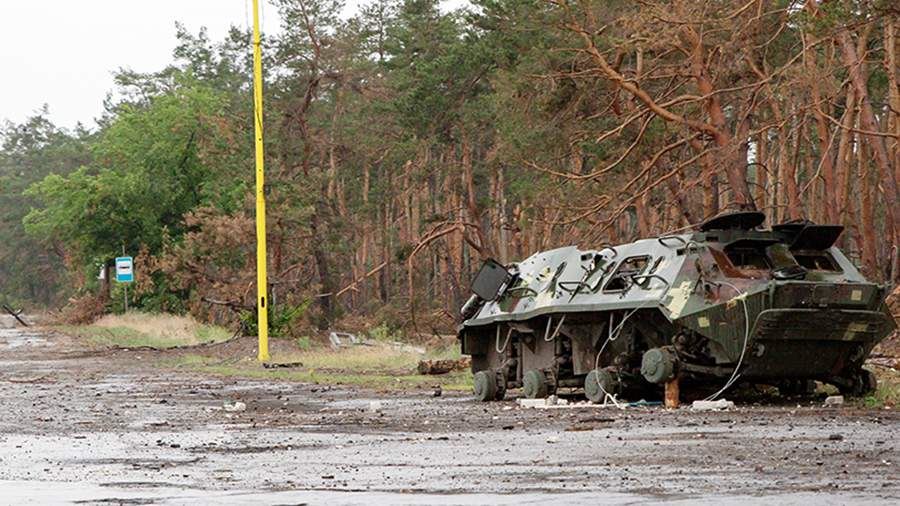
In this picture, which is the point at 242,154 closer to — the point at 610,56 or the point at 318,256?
the point at 318,256

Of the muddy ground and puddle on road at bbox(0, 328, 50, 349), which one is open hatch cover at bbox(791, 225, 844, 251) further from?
puddle on road at bbox(0, 328, 50, 349)

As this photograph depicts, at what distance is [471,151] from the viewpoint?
7175 cm

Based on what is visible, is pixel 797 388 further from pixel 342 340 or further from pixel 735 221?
pixel 342 340

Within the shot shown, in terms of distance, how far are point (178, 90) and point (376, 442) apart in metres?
69.3

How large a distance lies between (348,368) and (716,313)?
1674 centimetres

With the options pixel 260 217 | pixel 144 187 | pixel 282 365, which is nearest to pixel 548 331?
pixel 282 365

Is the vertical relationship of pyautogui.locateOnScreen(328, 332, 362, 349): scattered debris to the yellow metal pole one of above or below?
below

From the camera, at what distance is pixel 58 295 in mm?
139125

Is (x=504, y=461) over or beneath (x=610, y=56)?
beneath

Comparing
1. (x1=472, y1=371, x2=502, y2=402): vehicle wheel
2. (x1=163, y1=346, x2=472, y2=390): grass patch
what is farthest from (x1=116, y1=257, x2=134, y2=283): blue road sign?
(x1=472, y1=371, x2=502, y2=402): vehicle wheel

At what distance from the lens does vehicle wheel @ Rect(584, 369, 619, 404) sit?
20594 millimetres

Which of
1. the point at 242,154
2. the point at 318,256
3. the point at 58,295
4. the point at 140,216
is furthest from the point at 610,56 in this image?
the point at 58,295

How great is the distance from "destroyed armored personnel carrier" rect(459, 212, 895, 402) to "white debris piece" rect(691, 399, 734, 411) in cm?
45

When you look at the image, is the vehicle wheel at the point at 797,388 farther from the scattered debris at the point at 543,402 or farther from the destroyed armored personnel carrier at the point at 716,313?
the scattered debris at the point at 543,402
